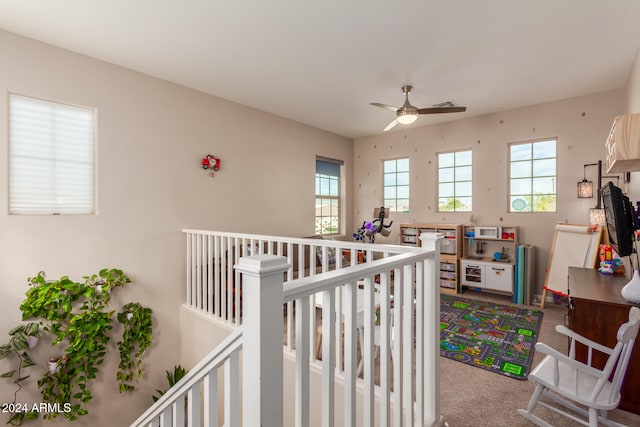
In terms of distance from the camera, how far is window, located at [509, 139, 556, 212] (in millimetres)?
4332

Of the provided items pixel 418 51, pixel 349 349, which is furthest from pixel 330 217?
pixel 349 349

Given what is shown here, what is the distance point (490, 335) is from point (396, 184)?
10.8 ft

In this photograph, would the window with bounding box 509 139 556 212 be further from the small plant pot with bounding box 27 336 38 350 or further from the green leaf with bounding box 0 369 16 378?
the green leaf with bounding box 0 369 16 378

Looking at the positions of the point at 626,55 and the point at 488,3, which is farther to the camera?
the point at 626,55

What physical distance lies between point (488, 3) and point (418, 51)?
0.71 metres

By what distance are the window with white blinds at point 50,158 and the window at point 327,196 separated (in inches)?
138

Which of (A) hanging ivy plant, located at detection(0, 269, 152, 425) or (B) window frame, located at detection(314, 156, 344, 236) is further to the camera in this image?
(B) window frame, located at detection(314, 156, 344, 236)

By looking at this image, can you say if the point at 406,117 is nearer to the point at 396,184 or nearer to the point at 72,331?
the point at 396,184

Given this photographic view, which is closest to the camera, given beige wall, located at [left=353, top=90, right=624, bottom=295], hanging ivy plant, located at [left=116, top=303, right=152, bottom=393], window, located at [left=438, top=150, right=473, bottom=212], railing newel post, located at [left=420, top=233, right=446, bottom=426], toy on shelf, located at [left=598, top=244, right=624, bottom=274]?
railing newel post, located at [left=420, top=233, right=446, bottom=426]

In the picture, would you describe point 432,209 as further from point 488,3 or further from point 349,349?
point 349,349

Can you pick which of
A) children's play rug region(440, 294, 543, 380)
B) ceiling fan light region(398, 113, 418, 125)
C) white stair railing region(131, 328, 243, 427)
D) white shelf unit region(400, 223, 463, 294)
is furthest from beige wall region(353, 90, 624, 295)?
white stair railing region(131, 328, 243, 427)

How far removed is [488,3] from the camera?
7.13ft

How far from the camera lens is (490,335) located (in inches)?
Result: 127

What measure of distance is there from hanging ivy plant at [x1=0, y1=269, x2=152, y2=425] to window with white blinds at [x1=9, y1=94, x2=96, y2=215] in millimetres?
659
